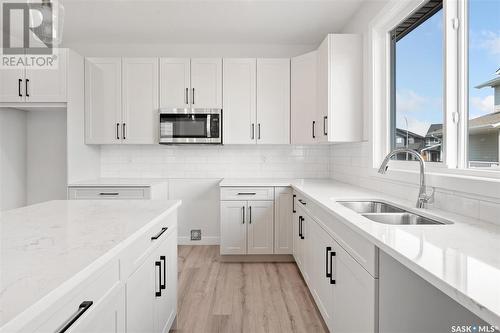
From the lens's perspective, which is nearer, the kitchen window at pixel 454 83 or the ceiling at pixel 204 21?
the kitchen window at pixel 454 83

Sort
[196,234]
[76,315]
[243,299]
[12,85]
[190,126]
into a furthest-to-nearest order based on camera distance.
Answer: [196,234] → [190,126] → [12,85] → [243,299] → [76,315]

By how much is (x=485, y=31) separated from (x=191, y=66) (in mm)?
2901

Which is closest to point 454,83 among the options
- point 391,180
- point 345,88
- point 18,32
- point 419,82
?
point 419,82

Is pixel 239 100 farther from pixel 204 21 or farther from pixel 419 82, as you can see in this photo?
pixel 419 82

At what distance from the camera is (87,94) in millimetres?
3629

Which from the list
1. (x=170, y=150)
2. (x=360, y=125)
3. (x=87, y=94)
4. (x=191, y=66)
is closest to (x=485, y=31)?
(x=360, y=125)

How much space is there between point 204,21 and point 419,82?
7.58 feet

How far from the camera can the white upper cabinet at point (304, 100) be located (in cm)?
344

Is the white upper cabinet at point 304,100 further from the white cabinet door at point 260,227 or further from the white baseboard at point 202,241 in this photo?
the white baseboard at point 202,241

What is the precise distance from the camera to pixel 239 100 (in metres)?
3.73

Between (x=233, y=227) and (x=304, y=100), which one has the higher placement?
(x=304, y=100)

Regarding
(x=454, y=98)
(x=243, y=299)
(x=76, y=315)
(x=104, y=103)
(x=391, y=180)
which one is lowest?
(x=243, y=299)

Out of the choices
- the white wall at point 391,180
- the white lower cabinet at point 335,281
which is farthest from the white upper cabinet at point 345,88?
the white lower cabinet at point 335,281

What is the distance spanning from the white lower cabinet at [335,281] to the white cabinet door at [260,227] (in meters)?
0.58
